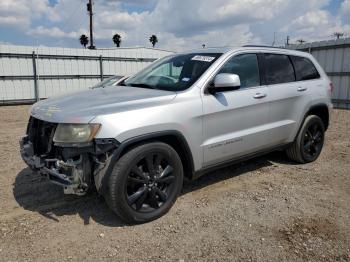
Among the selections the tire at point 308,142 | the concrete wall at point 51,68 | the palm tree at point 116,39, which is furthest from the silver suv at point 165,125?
the palm tree at point 116,39

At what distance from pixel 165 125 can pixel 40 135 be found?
1.34 metres

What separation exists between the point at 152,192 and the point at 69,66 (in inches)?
591

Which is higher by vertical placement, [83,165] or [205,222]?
[83,165]

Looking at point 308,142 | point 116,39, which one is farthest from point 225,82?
point 116,39

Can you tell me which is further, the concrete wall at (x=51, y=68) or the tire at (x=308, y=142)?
the concrete wall at (x=51, y=68)

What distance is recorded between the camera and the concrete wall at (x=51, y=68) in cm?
1545

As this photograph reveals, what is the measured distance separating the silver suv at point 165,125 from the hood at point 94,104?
1 centimetres

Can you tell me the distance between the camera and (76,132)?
3150 millimetres

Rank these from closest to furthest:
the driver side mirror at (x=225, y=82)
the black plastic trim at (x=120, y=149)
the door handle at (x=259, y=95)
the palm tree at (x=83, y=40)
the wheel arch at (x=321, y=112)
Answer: the black plastic trim at (x=120, y=149) < the driver side mirror at (x=225, y=82) < the door handle at (x=259, y=95) < the wheel arch at (x=321, y=112) < the palm tree at (x=83, y=40)

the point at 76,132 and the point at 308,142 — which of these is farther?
the point at 308,142

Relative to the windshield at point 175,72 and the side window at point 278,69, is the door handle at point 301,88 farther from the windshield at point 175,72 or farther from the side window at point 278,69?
the windshield at point 175,72

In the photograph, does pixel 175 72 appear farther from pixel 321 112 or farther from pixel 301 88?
pixel 321 112

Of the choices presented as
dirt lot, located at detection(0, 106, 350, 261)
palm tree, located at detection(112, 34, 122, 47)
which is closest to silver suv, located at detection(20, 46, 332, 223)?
dirt lot, located at detection(0, 106, 350, 261)

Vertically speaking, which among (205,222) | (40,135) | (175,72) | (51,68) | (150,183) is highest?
(51,68)
